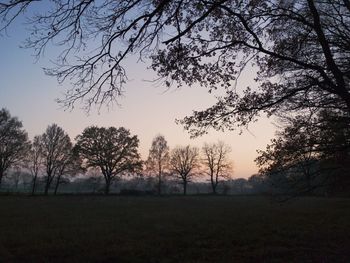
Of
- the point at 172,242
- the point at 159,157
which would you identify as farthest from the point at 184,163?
the point at 172,242

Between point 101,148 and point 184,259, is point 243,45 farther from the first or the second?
point 101,148

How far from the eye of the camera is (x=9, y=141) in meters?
65.8

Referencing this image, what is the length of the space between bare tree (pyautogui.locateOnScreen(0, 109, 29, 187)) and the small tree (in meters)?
12.3

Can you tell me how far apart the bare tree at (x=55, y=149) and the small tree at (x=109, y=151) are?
2462mm

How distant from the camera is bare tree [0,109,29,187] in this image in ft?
214

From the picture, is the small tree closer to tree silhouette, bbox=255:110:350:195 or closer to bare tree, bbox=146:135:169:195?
Answer: bare tree, bbox=146:135:169:195

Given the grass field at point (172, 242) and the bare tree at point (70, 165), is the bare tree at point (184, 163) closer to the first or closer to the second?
the bare tree at point (70, 165)

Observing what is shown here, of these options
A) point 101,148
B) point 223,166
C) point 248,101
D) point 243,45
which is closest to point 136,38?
point 243,45

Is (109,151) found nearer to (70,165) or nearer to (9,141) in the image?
(70,165)

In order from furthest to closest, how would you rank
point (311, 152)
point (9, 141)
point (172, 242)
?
1. point (9, 141)
2. point (172, 242)
3. point (311, 152)

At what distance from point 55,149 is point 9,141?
12.4 metres

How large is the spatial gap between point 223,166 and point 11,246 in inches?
3404

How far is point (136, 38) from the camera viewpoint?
295 inches

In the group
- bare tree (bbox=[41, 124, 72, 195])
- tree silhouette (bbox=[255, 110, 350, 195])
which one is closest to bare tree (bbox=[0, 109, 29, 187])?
bare tree (bbox=[41, 124, 72, 195])
